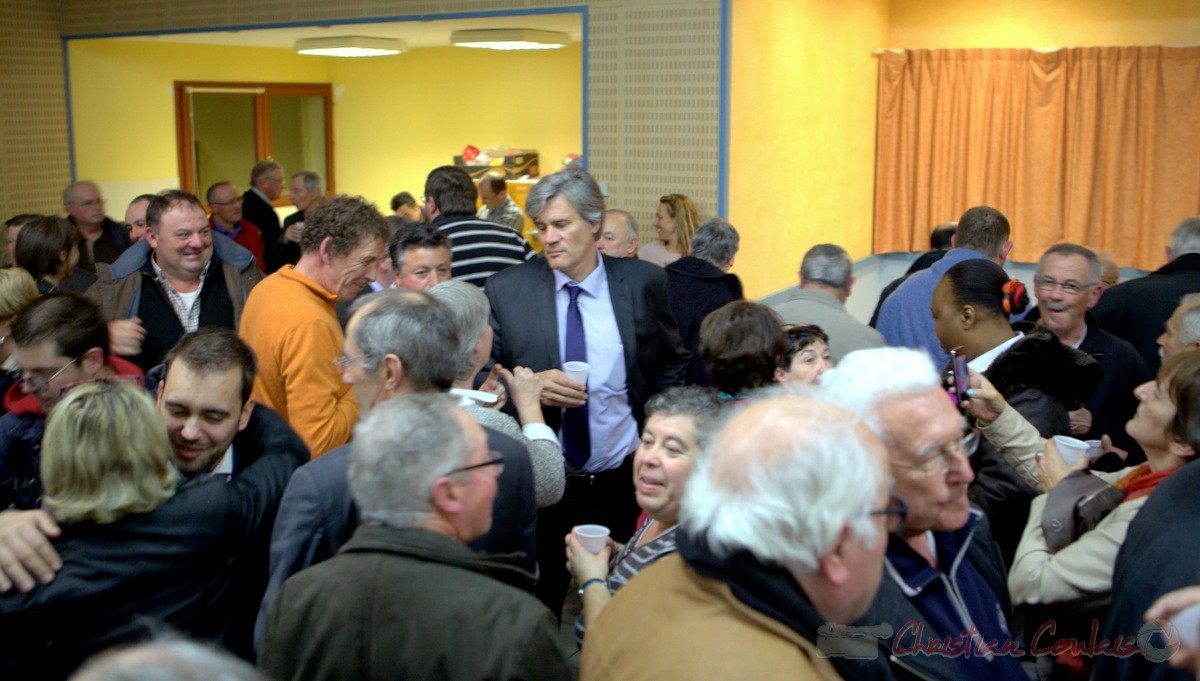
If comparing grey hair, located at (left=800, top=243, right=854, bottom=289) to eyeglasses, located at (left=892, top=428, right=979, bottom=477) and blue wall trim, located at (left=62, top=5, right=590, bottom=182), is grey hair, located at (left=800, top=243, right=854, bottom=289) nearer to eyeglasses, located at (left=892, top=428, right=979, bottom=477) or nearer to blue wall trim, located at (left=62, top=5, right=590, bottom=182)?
eyeglasses, located at (left=892, top=428, right=979, bottom=477)

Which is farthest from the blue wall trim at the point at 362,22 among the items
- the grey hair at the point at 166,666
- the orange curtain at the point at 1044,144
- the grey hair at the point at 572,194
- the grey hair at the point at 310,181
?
the grey hair at the point at 166,666

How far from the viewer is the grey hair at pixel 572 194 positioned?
12.1 feet

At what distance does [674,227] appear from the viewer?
660 centimetres

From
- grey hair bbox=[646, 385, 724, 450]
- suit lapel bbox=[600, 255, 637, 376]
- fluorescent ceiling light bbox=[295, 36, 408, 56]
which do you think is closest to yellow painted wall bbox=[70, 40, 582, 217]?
fluorescent ceiling light bbox=[295, 36, 408, 56]

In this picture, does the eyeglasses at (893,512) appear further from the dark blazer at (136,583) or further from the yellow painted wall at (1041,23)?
the yellow painted wall at (1041,23)

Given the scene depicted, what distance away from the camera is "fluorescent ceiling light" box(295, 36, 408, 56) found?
9.41 metres

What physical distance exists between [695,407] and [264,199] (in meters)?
6.80

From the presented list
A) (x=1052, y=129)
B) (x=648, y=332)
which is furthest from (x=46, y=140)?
(x=1052, y=129)

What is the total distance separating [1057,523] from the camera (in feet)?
8.21

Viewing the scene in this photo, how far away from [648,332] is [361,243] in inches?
42.0

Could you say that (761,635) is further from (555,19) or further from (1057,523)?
(555,19)

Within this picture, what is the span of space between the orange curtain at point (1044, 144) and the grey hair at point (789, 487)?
8512 mm

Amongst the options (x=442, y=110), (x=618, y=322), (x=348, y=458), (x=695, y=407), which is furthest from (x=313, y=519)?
(x=442, y=110)

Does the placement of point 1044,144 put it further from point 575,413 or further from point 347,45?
point 575,413
